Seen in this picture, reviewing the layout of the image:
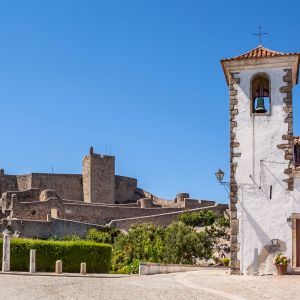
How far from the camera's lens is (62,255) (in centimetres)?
3359

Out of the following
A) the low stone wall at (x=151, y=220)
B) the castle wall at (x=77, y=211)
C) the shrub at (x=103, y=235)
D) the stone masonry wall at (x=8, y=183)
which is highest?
the stone masonry wall at (x=8, y=183)

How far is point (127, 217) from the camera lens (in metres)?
56.9

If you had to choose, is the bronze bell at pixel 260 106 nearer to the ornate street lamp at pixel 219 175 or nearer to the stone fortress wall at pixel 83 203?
the ornate street lamp at pixel 219 175

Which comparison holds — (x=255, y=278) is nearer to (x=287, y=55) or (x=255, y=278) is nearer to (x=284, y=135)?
(x=284, y=135)

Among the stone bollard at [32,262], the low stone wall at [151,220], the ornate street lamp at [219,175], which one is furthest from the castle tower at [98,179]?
the ornate street lamp at [219,175]

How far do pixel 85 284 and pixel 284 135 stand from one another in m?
7.83

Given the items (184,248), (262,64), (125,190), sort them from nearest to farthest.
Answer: (262,64) → (184,248) → (125,190)

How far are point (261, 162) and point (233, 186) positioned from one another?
1.15 meters

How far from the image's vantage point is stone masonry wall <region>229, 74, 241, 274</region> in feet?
71.9

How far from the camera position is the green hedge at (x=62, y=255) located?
32.3 meters

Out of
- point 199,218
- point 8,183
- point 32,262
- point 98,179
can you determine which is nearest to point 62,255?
point 32,262

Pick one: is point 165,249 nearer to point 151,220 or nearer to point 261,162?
point 151,220

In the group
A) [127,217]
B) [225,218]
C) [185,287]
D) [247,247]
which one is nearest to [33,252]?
[247,247]

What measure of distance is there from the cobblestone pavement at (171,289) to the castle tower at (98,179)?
44.3m
